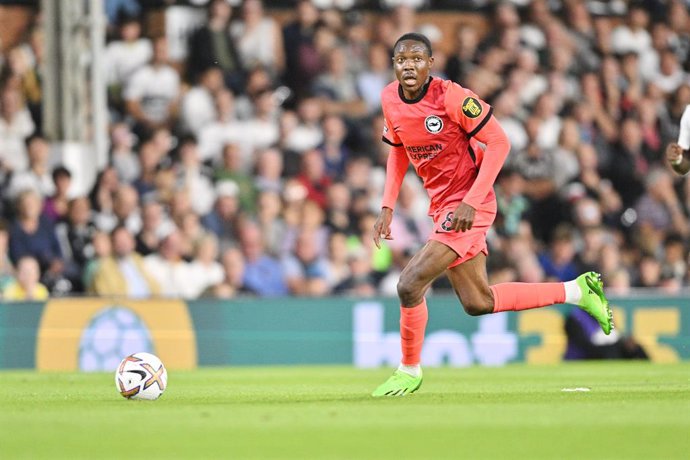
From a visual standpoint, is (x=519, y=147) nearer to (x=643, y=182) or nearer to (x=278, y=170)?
(x=643, y=182)

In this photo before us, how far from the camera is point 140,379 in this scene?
859 cm

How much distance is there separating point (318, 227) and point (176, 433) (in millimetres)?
9215

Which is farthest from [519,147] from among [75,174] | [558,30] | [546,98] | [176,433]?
[176,433]

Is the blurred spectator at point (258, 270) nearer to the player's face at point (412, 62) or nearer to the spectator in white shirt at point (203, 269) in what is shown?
the spectator in white shirt at point (203, 269)

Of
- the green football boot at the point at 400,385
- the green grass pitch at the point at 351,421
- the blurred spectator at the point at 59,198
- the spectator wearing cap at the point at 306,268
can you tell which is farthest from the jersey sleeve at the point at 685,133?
the blurred spectator at the point at 59,198

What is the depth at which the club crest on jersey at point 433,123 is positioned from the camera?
878 cm

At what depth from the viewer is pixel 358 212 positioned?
15914 mm

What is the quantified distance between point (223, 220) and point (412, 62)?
23.2ft

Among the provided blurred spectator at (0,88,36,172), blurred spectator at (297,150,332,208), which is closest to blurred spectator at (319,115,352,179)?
blurred spectator at (297,150,332,208)

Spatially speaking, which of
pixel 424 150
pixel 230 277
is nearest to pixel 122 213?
pixel 230 277

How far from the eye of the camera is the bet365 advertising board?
1386cm

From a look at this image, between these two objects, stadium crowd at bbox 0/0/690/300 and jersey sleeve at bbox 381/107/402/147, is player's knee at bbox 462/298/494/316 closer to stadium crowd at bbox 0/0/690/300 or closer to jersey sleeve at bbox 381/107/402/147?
jersey sleeve at bbox 381/107/402/147

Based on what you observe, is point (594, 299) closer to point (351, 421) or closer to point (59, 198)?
point (351, 421)

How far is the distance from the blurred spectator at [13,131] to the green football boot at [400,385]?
299 inches
